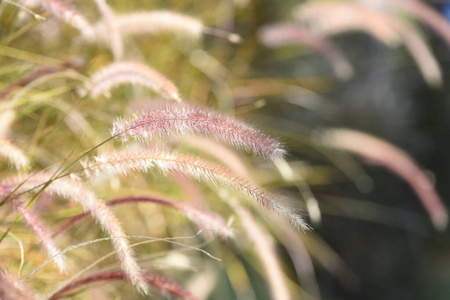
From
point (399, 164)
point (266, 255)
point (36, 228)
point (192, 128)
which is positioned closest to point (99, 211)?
point (36, 228)

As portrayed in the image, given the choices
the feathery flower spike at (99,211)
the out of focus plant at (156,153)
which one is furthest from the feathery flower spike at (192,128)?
the feathery flower spike at (99,211)

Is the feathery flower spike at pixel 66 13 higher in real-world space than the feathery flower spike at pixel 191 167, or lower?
higher

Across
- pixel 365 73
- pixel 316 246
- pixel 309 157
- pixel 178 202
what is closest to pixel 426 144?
pixel 365 73

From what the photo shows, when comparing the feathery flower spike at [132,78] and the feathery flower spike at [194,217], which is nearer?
the feathery flower spike at [194,217]

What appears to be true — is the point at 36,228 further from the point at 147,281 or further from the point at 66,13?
the point at 66,13

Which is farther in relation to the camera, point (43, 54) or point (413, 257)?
point (413, 257)

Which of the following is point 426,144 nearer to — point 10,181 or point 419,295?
point 419,295

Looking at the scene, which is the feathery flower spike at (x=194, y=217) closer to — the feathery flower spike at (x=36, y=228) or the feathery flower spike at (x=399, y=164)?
the feathery flower spike at (x=36, y=228)
